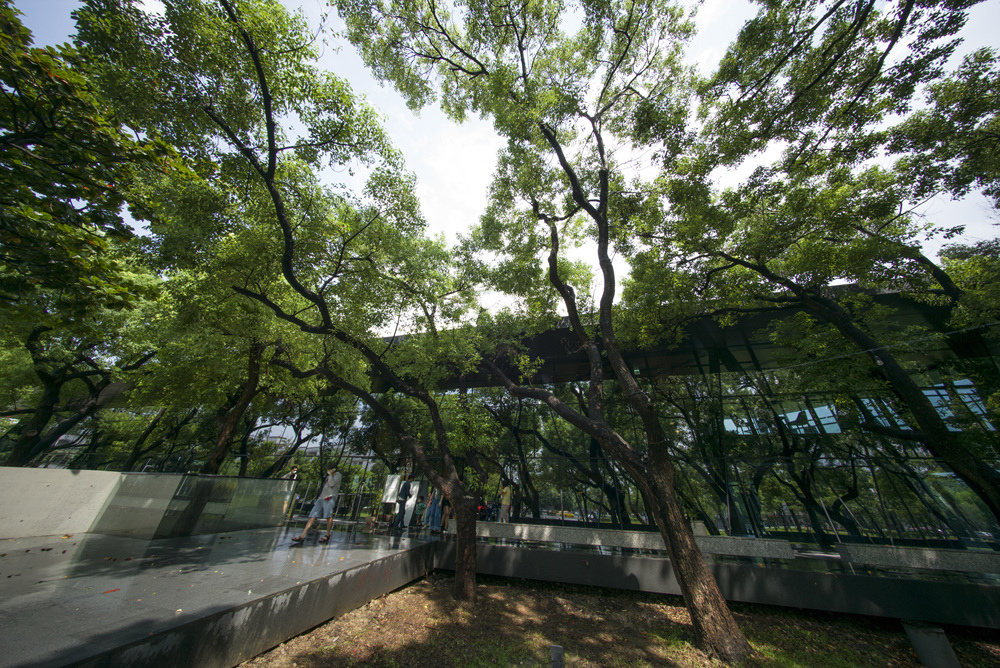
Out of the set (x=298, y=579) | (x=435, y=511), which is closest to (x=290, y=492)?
(x=435, y=511)

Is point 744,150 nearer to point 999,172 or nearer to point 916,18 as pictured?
point 916,18

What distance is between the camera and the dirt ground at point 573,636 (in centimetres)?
442

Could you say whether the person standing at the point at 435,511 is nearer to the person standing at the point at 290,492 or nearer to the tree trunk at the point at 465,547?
the tree trunk at the point at 465,547

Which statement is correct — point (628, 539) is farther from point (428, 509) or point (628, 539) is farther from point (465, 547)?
point (428, 509)

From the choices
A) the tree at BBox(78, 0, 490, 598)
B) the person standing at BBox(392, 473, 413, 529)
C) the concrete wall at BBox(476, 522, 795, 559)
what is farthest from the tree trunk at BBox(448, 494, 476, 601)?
the person standing at BBox(392, 473, 413, 529)

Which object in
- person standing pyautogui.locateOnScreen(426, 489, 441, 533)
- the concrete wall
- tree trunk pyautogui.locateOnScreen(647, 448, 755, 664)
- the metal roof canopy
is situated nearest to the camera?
tree trunk pyautogui.locateOnScreen(647, 448, 755, 664)

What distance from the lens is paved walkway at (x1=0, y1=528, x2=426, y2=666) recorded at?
9.05ft

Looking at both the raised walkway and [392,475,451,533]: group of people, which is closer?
the raised walkway

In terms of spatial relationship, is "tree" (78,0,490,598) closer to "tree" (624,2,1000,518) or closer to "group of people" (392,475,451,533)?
"group of people" (392,475,451,533)

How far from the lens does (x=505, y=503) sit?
34.8ft

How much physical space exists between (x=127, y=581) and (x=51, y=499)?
470 cm

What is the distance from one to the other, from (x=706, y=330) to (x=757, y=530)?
536 cm

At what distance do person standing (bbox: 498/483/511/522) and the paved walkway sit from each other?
373 centimetres

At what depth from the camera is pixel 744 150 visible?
712 cm
